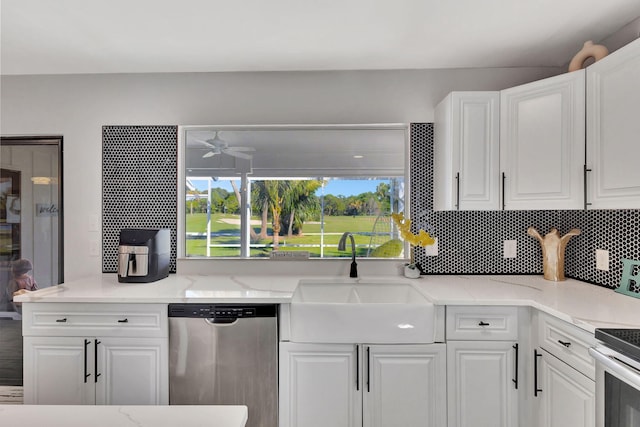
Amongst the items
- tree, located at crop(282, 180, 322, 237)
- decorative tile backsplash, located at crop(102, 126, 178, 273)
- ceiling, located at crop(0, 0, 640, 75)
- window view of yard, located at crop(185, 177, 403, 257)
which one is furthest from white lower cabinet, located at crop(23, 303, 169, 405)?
ceiling, located at crop(0, 0, 640, 75)

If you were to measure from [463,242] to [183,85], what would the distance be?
2251 mm

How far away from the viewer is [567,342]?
1.45m

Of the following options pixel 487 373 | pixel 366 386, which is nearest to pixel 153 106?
pixel 366 386

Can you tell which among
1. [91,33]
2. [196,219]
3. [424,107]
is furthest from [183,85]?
[424,107]

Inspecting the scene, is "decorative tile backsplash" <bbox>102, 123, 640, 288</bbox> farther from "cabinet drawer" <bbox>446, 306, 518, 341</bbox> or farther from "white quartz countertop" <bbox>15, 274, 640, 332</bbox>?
"cabinet drawer" <bbox>446, 306, 518, 341</bbox>

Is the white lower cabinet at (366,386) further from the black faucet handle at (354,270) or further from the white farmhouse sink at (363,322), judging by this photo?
the black faucet handle at (354,270)

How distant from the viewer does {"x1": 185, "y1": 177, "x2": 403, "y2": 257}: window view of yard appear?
247 centimetres

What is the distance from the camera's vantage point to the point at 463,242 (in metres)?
2.36

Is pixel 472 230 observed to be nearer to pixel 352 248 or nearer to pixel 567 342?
pixel 352 248

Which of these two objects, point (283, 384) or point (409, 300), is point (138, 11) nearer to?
point (283, 384)

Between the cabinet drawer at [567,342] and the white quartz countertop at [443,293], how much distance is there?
5 centimetres

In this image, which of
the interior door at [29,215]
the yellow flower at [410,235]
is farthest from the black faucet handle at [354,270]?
the interior door at [29,215]

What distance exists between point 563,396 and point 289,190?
190cm

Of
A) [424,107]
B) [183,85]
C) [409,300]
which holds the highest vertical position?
[183,85]
